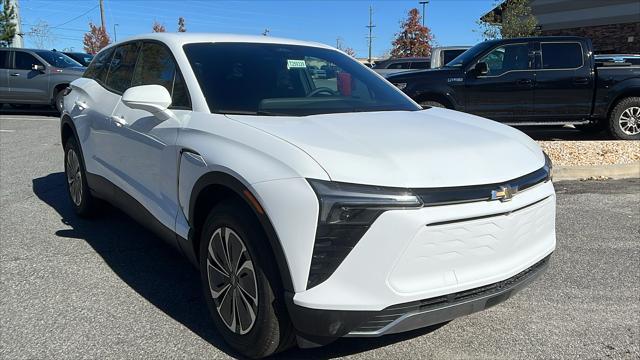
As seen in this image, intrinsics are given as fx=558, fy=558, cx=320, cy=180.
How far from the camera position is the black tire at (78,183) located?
16.7ft

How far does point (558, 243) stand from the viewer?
4.90m

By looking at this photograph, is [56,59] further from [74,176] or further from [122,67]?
[122,67]

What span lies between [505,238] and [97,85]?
384cm

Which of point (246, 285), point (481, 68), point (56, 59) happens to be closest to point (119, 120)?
point (246, 285)

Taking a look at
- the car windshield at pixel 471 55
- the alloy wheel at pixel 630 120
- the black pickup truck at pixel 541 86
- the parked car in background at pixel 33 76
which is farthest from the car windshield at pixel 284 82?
the parked car in background at pixel 33 76

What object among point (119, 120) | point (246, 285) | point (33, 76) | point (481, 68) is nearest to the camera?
point (246, 285)

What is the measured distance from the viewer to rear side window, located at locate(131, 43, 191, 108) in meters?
3.51

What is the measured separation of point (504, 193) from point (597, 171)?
19.4 ft

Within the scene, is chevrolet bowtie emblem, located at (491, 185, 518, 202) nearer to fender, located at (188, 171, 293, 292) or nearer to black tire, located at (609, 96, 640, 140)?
fender, located at (188, 171, 293, 292)

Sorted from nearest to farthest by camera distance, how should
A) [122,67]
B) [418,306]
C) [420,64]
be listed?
[418,306] → [122,67] → [420,64]

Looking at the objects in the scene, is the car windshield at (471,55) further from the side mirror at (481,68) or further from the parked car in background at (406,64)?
the parked car in background at (406,64)

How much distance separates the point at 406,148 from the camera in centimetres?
263

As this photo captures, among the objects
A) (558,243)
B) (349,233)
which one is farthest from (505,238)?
(558,243)

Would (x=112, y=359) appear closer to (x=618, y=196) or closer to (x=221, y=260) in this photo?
(x=221, y=260)
